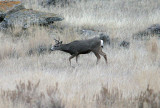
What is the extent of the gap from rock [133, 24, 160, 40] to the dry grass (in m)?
0.45

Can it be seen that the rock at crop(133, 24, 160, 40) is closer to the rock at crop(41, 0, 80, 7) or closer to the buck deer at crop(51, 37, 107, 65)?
the buck deer at crop(51, 37, 107, 65)

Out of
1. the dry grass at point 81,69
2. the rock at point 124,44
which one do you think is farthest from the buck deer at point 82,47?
the rock at point 124,44

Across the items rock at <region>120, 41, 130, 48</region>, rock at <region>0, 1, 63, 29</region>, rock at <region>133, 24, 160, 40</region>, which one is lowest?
rock at <region>120, 41, 130, 48</region>

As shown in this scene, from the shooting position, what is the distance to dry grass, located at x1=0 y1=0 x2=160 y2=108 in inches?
256

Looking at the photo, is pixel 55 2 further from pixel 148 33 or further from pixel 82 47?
pixel 82 47

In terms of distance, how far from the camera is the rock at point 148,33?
15.2 metres

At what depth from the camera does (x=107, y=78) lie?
8.84m

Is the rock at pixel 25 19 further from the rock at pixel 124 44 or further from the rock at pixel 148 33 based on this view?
the rock at pixel 148 33

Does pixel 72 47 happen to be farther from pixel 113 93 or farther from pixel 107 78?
pixel 113 93

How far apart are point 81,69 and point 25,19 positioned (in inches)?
235

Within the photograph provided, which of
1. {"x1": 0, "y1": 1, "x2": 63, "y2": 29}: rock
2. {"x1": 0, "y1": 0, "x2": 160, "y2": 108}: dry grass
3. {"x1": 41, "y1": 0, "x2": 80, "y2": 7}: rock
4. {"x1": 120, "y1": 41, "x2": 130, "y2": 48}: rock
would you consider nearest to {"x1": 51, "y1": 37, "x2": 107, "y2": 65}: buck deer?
{"x1": 0, "y1": 0, "x2": 160, "y2": 108}: dry grass

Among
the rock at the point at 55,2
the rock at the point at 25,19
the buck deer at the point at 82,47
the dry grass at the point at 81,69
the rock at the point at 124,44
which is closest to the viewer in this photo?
the dry grass at the point at 81,69

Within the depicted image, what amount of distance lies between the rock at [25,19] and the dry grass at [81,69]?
51cm

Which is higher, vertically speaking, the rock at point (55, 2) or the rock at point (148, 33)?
the rock at point (55, 2)
